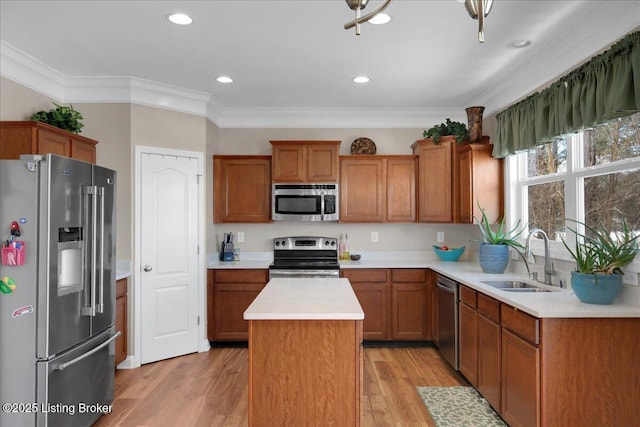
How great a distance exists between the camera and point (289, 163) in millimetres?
4648

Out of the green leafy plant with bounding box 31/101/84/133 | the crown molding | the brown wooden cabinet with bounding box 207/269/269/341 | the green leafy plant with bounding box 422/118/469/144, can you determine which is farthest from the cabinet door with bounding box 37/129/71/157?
the green leafy plant with bounding box 422/118/469/144

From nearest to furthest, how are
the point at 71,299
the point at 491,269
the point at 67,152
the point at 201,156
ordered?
the point at 71,299
the point at 67,152
the point at 491,269
the point at 201,156

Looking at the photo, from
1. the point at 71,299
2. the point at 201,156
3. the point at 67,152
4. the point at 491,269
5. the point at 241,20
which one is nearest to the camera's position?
the point at 71,299

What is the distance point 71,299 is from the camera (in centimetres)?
246

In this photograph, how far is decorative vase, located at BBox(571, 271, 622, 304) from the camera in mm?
2314

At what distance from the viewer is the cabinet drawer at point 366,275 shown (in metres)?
4.43

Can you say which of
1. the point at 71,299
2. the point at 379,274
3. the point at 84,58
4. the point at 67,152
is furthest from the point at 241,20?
the point at 379,274

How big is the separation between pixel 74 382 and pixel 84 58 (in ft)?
8.26

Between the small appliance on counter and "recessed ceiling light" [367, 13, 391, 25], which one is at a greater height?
"recessed ceiling light" [367, 13, 391, 25]

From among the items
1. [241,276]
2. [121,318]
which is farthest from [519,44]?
[121,318]

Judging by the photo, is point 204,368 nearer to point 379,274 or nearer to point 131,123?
point 379,274

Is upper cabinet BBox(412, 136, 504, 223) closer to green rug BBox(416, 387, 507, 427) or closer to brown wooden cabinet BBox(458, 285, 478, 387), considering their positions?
brown wooden cabinet BBox(458, 285, 478, 387)

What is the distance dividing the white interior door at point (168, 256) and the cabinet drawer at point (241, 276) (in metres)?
0.27

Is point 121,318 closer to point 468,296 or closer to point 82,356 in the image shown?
point 82,356
